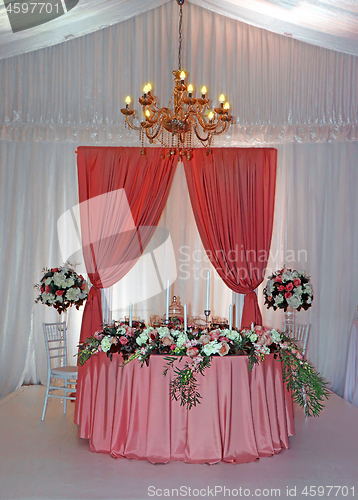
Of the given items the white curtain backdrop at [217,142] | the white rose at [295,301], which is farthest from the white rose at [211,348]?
the white curtain backdrop at [217,142]

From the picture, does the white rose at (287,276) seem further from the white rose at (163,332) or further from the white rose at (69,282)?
the white rose at (69,282)

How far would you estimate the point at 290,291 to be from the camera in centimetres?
529

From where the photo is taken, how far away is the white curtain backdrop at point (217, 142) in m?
6.27

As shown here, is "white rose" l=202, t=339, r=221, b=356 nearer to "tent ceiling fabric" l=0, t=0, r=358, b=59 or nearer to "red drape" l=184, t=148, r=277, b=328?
"red drape" l=184, t=148, r=277, b=328

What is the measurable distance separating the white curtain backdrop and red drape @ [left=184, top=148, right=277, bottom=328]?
46cm

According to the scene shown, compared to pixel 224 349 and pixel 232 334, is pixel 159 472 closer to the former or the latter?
pixel 224 349

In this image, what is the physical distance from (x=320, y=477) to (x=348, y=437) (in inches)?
42.2

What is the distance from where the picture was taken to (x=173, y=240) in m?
6.52

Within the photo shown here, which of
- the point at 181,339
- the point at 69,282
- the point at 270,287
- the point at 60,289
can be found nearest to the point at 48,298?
the point at 60,289

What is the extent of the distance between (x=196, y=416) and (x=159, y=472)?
489mm

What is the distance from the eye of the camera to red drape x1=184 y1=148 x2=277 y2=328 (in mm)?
5996

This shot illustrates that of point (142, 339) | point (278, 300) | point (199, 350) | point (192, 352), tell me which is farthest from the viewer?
point (278, 300)

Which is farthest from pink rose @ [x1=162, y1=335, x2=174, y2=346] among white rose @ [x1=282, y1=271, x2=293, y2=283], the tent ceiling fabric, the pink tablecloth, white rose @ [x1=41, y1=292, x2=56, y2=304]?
the tent ceiling fabric

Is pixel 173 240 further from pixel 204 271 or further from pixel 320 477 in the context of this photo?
pixel 320 477
